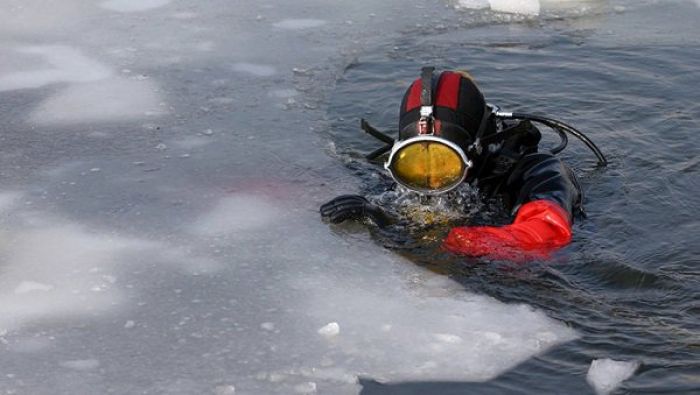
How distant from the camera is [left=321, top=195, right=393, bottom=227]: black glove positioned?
3.99m

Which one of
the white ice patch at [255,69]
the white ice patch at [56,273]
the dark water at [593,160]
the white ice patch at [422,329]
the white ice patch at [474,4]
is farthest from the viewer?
the white ice patch at [474,4]

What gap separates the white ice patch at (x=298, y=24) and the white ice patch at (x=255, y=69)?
30.8 inches

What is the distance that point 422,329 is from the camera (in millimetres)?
3273

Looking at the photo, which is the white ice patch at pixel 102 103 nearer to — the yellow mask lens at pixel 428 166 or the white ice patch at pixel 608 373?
the yellow mask lens at pixel 428 166

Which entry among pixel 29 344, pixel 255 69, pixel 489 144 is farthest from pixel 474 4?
pixel 29 344

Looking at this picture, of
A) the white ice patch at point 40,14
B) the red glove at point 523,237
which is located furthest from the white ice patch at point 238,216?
the white ice patch at point 40,14

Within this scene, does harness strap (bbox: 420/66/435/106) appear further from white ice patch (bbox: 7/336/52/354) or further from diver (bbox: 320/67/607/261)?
white ice patch (bbox: 7/336/52/354)

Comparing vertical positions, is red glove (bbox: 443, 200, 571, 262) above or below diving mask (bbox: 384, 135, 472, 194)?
below

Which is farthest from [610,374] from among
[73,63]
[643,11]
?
[643,11]

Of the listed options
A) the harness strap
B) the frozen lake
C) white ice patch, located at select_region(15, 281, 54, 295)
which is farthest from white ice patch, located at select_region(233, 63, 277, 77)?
white ice patch, located at select_region(15, 281, 54, 295)

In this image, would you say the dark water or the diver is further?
the diver

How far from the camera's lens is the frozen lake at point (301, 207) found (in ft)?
10.1

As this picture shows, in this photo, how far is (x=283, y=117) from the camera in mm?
5195

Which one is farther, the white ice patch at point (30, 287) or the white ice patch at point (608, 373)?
the white ice patch at point (30, 287)
